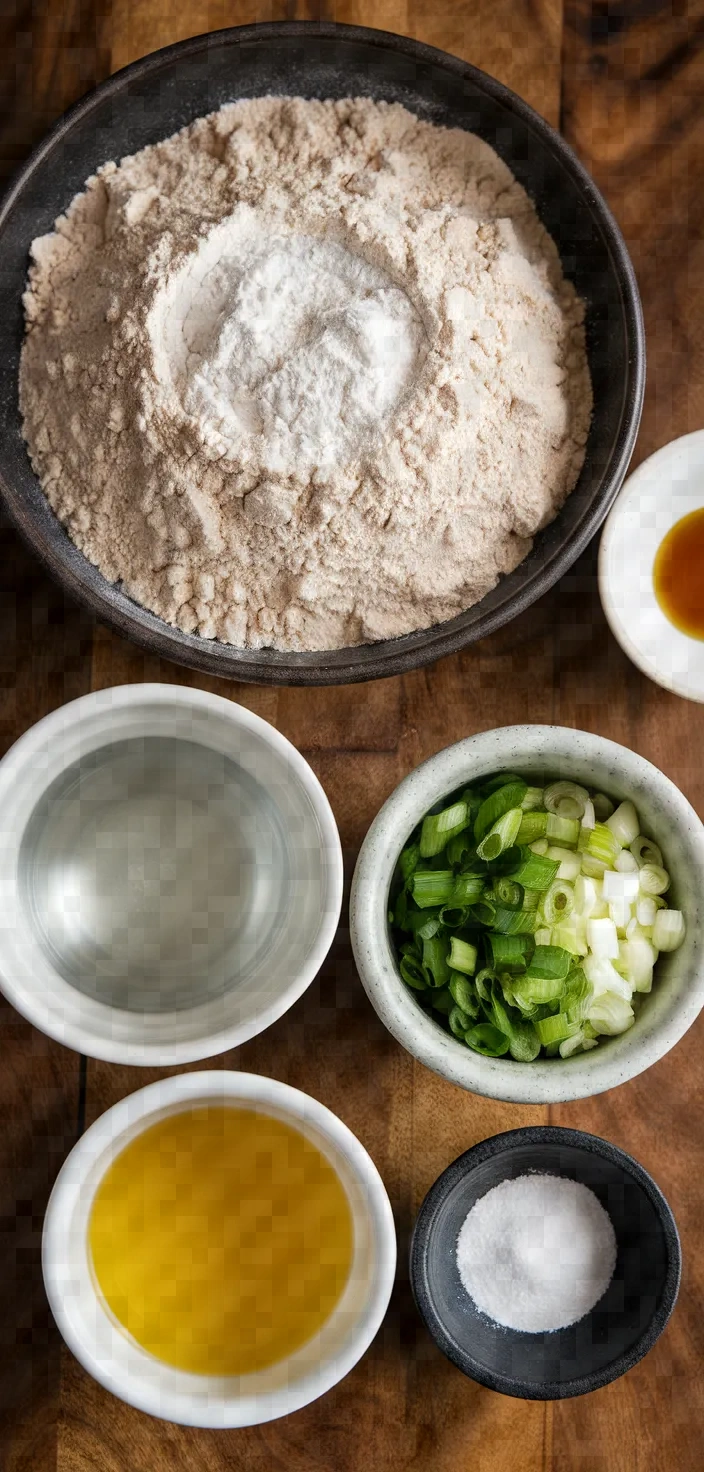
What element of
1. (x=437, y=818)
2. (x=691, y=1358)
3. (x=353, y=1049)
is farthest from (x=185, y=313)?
(x=691, y=1358)

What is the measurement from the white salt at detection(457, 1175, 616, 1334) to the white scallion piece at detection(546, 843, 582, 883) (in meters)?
0.29

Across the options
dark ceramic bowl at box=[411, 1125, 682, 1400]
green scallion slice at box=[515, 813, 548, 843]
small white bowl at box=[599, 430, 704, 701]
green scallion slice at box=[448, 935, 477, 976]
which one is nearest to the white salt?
dark ceramic bowl at box=[411, 1125, 682, 1400]

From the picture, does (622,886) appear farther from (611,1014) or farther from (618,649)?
(618,649)

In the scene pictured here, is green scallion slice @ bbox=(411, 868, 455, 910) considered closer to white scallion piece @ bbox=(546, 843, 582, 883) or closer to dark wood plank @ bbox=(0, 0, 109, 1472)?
white scallion piece @ bbox=(546, 843, 582, 883)

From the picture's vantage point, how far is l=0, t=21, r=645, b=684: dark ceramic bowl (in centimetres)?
108

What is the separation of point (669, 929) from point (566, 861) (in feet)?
0.36

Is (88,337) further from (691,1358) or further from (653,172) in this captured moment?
(691,1358)

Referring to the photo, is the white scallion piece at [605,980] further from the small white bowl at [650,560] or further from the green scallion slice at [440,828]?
the small white bowl at [650,560]

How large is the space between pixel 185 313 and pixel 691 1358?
1.11 metres

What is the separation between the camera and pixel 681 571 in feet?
3.92

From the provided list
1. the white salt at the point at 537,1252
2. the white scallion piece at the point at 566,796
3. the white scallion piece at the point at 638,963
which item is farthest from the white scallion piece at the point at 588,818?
the white salt at the point at 537,1252

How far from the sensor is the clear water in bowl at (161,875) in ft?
3.44

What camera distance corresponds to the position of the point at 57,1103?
3.89 feet

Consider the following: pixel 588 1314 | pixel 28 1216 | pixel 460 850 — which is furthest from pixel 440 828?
pixel 28 1216
